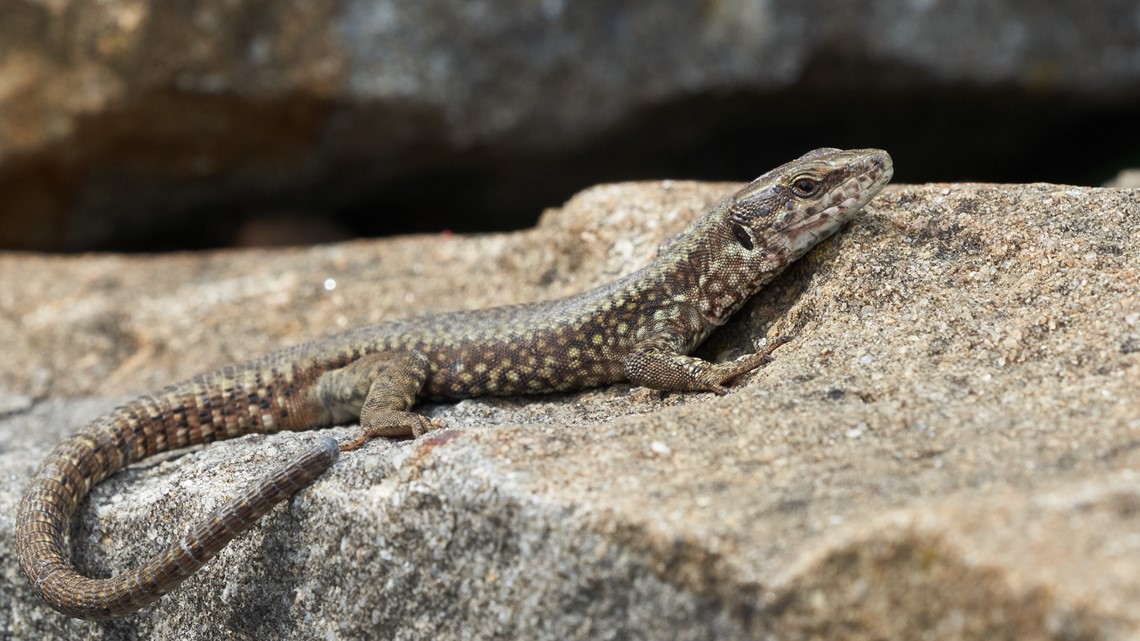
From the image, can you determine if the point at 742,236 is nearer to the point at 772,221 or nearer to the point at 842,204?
the point at 772,221

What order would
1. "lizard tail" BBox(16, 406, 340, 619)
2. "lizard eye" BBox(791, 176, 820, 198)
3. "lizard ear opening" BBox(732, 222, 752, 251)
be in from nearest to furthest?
"lizard tail" BBox(16, 406, 340, 619) < "lizard eye" BBox(791, 176, 820, 198) < "lizard ear opening" BBox(732, 222, 752, 251)

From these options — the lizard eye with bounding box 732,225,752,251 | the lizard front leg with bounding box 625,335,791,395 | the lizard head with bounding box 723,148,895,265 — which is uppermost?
the lizard head with bounding box 723,148,895,265

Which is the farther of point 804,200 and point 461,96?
point 461,96

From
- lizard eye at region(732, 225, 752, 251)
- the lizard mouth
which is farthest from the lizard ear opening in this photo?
the lizard mouth

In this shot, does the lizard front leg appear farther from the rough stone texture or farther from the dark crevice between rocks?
the dark crevice between rocks

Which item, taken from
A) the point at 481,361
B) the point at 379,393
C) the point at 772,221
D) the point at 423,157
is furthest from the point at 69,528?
the point at 423,157

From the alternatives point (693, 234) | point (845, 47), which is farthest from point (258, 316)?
point (845, 47)
